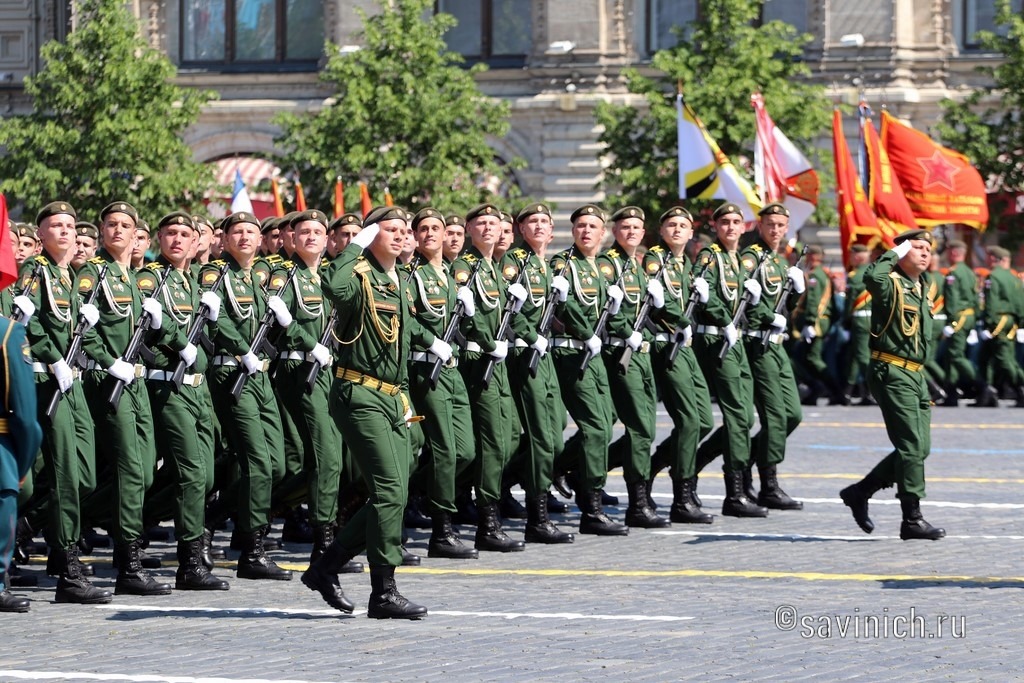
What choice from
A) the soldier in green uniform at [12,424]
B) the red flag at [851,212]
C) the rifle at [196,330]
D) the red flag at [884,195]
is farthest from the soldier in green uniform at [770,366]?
the red flag at [884,195]

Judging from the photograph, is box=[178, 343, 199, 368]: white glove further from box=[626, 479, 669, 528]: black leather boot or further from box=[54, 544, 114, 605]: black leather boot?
box=[626, 479, 669, 528]: black leather boot

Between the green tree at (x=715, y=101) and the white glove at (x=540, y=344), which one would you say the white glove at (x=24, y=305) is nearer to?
the white glove at (x=540, y=344)

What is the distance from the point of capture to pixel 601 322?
511 inches

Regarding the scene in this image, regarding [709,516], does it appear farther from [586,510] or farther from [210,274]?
[210,274]

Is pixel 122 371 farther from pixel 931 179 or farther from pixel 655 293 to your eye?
pixel 931 179

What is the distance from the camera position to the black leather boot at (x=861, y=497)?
12.3 m

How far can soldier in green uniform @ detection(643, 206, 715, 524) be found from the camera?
530 inches

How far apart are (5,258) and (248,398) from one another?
234 centimetres

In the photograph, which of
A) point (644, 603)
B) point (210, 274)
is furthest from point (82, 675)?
point (210, 274)

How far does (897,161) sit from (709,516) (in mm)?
11047

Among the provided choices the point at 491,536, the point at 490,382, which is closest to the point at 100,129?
the point at 490,382

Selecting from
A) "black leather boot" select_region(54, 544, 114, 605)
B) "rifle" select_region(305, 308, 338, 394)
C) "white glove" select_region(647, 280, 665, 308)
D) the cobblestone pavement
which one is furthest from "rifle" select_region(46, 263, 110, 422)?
"white glove" select_region(647, 280, 665, 308)

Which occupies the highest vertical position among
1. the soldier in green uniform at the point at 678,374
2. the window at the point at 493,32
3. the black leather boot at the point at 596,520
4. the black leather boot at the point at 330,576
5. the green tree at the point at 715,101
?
the window at the point at 493,32

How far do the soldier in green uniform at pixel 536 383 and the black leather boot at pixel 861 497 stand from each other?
1521 millimetres
